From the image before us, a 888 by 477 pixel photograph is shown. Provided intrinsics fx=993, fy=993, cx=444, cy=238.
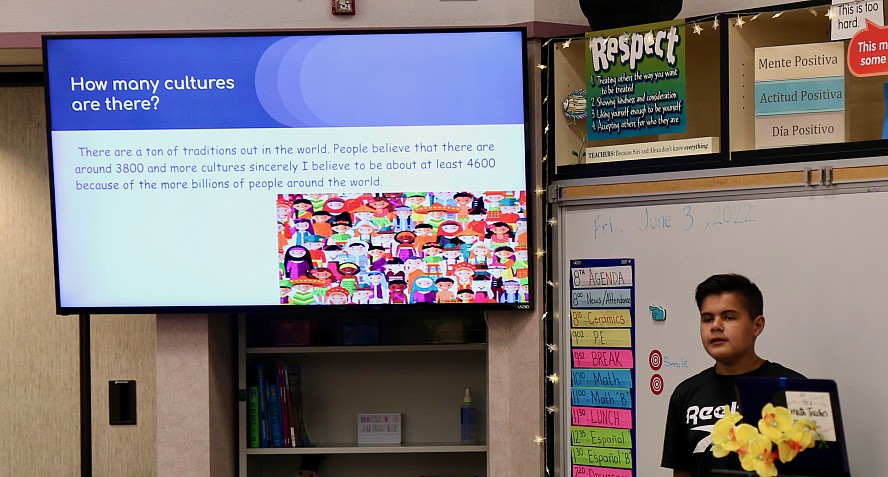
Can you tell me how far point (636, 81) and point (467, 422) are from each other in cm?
154

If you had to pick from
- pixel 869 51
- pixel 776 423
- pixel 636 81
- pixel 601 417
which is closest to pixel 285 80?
pixel 636 81

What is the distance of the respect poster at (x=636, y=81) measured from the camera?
329 centimetres

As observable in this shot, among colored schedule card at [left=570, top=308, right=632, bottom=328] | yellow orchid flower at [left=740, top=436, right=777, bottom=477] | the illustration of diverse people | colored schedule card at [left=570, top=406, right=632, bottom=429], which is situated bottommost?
colored schedule card at [left=570, top=406, right=632, bottom=429]

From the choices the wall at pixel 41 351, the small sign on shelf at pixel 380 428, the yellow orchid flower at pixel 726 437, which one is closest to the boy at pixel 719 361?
the yellow orchid flower at pixel 726 437

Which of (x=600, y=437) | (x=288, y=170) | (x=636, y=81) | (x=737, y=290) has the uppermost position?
(x=636, y=81)

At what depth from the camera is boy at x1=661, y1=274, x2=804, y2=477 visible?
3062 mm

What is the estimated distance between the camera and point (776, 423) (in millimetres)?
2475

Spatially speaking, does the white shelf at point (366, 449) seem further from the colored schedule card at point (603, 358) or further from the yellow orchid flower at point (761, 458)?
the yellow orchid flower at point (761, 458)

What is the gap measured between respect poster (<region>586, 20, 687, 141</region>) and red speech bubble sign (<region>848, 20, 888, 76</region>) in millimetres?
533

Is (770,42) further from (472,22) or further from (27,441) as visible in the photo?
(27,441)

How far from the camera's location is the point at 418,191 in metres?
3.52

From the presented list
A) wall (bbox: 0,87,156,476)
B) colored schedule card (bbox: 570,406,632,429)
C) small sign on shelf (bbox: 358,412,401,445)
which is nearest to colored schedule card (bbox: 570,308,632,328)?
colored schedule card (bbox: 570,406,632,429)

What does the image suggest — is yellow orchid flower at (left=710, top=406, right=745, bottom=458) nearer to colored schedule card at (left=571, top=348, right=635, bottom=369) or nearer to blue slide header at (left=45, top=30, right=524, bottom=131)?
colored schedule card at (left=571, top=348, right=635, bottom=369)

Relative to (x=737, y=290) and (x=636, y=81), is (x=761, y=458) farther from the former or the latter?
(x=636, y=81)
